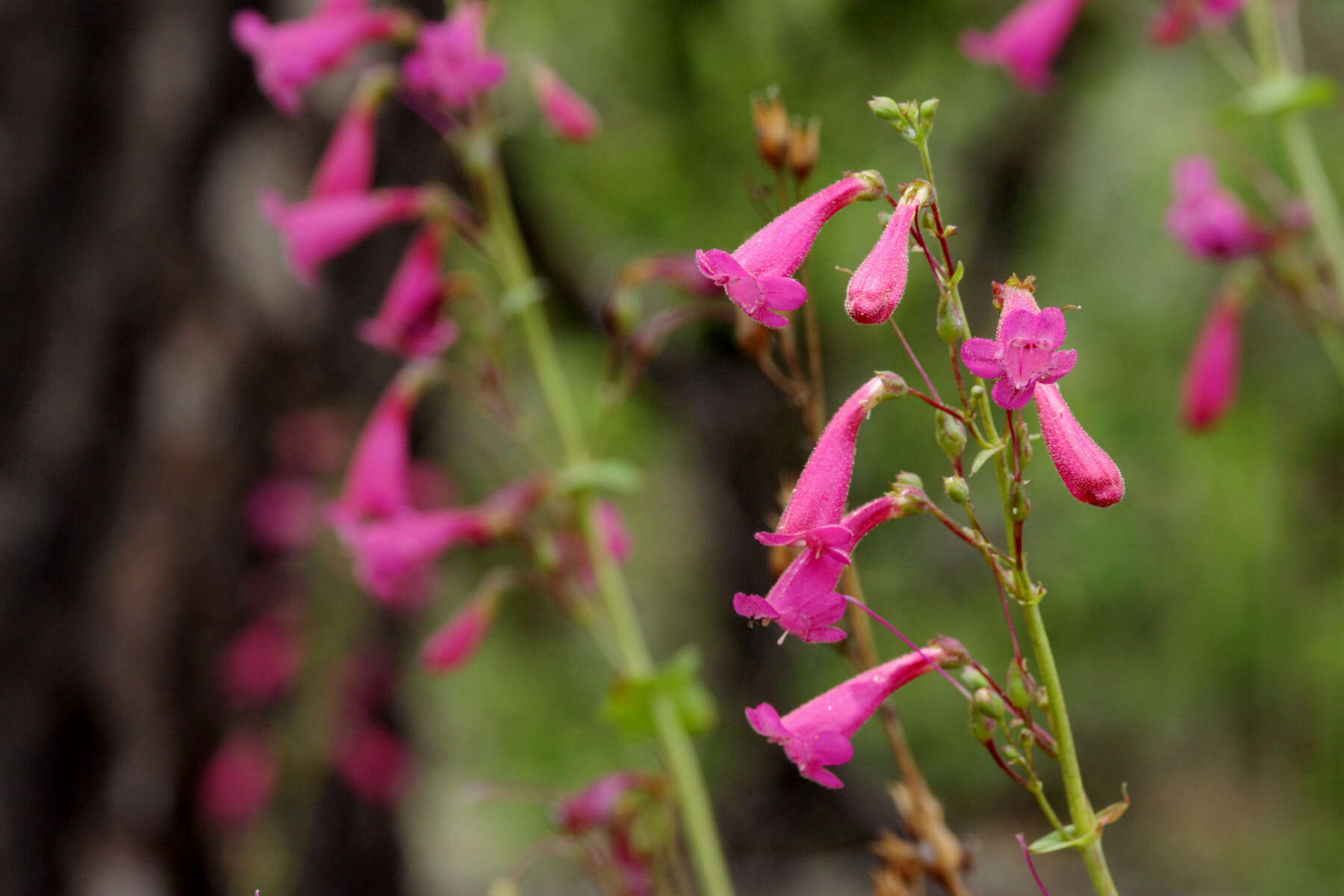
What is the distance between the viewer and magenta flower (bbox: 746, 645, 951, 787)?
33.7 inches

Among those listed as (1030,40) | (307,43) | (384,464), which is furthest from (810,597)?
(1030,40)

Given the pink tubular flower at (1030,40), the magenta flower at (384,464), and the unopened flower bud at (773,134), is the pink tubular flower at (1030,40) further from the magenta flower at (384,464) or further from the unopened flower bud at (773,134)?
the magenta flower at (384,464)

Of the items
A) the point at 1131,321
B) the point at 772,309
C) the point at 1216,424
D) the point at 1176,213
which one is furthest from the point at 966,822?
the point at 772,309

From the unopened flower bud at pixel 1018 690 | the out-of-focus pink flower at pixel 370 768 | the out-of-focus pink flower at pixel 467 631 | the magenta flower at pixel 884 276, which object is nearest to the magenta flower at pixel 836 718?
the unopened flower bud at pixel 1018 690

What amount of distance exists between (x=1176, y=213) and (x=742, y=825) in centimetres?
251

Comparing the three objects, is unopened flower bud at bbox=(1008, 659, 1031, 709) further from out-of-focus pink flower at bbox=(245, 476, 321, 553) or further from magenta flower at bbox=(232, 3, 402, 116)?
out-of-focus pink flower at bbox=(245, 476, 321, 553)

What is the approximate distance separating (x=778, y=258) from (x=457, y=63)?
0.97 meters

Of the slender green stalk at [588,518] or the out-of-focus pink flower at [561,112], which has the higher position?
the out-of-focus pink flower at [561,112]

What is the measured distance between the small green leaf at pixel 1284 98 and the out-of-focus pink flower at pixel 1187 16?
0.15 metres

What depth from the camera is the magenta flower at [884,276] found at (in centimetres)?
81

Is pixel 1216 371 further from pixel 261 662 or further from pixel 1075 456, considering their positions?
pixel 261 662

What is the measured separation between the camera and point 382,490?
2076 millimetres

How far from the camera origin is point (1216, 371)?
2322mm

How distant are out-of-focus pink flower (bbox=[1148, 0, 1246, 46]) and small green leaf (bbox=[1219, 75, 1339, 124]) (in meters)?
0.15
